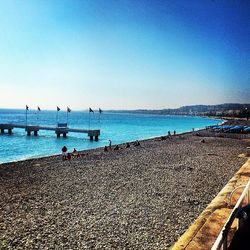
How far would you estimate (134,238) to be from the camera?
9281 mm

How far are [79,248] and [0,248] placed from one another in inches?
96.8

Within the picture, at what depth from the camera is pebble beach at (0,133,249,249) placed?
30.5ft

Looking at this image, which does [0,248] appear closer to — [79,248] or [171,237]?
[79,248]

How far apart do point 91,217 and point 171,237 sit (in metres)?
3.46

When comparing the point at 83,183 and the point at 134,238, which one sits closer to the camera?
the point at 134,238

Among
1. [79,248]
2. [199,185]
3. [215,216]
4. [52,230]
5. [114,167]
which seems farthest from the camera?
[114,167]

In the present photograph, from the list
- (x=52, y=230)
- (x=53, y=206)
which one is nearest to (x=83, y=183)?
(x=53, y=206)

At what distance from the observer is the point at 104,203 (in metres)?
13.0

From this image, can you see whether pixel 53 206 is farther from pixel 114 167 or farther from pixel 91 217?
pixel 114 167

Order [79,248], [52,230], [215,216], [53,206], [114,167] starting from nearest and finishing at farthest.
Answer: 1. [215,216]
2. [79,248]
3. [52,230]
4. [53,206]
5. [114,167]

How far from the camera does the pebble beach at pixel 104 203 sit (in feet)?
A: 30.5

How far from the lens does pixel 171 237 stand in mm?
9312

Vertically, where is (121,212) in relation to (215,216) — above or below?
below

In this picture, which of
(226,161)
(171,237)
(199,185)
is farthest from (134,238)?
(226,161)
